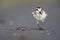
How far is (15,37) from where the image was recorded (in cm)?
121

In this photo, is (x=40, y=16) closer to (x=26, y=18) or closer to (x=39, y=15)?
(x=39, y=15)

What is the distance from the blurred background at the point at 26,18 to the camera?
1214mm

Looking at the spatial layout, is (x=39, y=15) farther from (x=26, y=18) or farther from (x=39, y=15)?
(x=26, y=18)

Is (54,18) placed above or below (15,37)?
above

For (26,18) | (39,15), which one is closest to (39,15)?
(39,15)

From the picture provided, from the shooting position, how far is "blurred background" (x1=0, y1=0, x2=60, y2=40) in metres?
1.21

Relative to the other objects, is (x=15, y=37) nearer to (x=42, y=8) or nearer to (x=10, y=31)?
(x=10, y=31)

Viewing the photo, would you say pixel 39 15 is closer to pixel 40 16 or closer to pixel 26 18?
pixel 40 16

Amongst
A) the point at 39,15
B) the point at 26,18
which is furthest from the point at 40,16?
the point at 26,18

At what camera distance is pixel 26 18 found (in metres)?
1.28

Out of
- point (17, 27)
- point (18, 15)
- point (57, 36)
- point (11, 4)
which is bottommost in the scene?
point (57, 36)

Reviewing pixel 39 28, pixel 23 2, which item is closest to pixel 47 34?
pixel 39 28

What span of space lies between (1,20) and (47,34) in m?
0.45

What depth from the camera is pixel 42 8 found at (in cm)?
129
